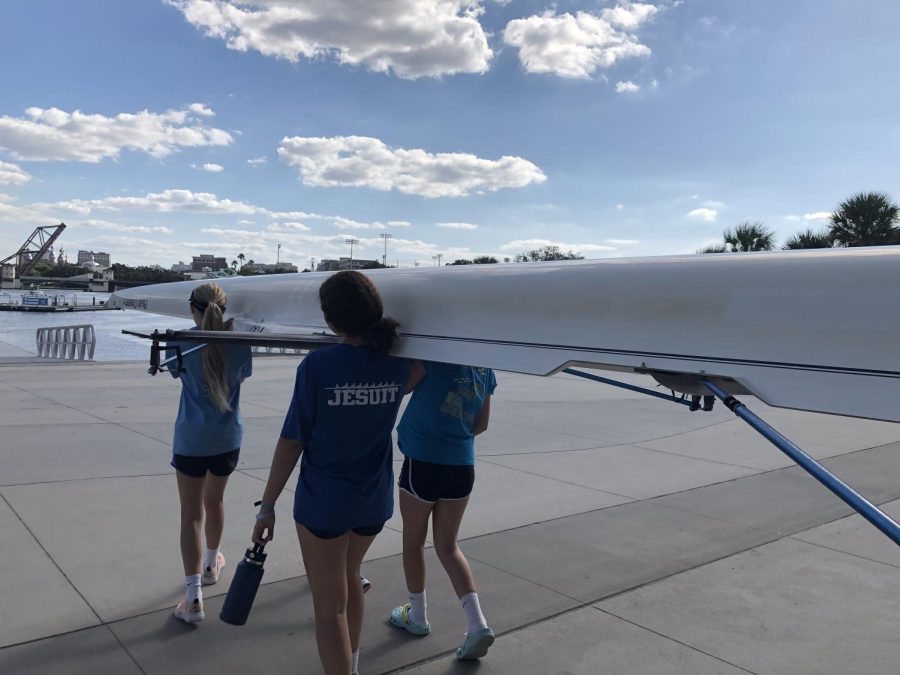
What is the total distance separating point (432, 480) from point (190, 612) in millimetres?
1421

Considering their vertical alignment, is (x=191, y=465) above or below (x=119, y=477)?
above

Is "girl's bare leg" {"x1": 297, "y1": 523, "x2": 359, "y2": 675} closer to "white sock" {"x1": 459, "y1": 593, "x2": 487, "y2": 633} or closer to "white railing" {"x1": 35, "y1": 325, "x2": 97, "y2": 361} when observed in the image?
"white sock" {"x1": 459, "y1": 593, "x2": 487, "y2": 633}

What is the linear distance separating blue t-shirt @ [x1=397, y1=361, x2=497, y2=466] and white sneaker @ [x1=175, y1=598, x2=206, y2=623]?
4.38 feet

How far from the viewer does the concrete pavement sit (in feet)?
10.9

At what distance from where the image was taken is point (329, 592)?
101 inches

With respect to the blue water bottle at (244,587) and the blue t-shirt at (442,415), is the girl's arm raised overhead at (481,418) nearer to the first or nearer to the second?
the blue t-shirt at (442,415)

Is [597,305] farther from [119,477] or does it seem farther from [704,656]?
[119,477]

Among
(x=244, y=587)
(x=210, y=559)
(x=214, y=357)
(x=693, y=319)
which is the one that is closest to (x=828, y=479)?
(x=693, y=319)

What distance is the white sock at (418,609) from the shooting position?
3.44 m

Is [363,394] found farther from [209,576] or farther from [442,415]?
[209,576]

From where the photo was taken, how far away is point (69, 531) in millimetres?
4672

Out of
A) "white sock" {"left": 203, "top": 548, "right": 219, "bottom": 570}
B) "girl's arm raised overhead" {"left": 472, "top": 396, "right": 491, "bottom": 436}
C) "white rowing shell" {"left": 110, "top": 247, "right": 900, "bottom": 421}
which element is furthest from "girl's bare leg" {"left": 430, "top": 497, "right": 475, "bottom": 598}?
"white sock" {"left": 203, "top": 548, "right": 219, "bottom": 570}

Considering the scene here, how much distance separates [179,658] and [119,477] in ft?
10.7

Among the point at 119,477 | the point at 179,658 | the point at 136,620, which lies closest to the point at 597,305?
the point at 179,658
